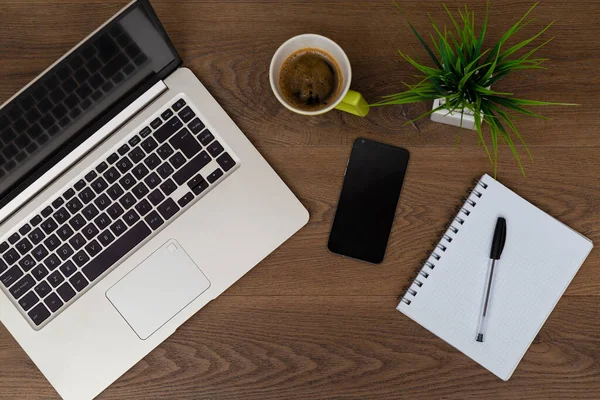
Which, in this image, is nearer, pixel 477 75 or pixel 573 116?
pixel 477 75

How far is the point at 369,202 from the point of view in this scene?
802 millimetres

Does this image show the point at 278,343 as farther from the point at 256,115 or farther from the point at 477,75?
the point at 477,75

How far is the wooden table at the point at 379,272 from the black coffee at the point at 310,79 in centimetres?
5

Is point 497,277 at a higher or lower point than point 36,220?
lower

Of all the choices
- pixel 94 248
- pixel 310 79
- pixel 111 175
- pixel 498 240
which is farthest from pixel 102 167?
pixel 498 240

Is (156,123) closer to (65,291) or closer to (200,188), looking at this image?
(200,188)

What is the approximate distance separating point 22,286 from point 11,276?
A: 0.07 feet

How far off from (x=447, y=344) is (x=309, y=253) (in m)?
0.24

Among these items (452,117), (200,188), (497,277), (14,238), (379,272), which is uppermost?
(14,238)

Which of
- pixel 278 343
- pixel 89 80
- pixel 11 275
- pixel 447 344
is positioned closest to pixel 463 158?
pixel 447 344

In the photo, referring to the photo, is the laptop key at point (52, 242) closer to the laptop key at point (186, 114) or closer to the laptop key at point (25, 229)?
the laptop key at point (25, 229)

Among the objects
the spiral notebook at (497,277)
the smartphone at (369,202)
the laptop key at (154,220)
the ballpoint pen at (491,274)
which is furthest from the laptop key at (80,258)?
the ballpoint pen at (491,274)

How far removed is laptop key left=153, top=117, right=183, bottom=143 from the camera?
793 mm

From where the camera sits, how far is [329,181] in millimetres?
812
